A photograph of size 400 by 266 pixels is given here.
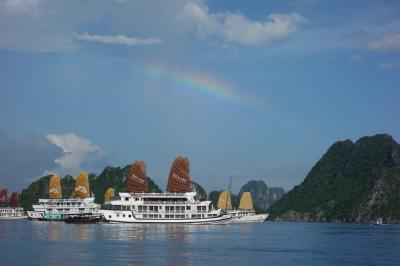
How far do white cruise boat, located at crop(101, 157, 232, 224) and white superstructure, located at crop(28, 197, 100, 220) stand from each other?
3101cm

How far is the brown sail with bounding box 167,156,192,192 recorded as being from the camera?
11794 cm

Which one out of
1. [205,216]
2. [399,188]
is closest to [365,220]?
[399,188]

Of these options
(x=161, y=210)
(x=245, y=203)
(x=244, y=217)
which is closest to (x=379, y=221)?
(x=245, y=203)

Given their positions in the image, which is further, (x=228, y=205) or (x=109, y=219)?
(x=228, y=205)

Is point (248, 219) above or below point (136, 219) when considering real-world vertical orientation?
below

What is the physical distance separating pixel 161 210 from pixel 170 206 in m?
1.93

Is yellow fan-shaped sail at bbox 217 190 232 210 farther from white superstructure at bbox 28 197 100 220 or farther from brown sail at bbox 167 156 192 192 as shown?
brown sail at bbox 167 156 192 192

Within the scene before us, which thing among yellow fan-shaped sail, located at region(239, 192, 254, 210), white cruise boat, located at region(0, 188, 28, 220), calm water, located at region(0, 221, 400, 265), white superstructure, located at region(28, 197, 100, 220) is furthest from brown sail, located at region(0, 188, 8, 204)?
calm water, located at region(0, 221, 400, 265)

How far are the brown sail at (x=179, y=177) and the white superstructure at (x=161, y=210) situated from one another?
1239 millimetres

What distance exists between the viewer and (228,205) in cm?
15988

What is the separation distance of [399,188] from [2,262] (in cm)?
16345

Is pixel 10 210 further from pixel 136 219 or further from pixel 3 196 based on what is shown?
pixel 136 219

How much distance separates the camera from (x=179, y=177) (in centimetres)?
11800

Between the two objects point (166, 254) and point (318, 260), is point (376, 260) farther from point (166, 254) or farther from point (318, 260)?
point (166, 254)
